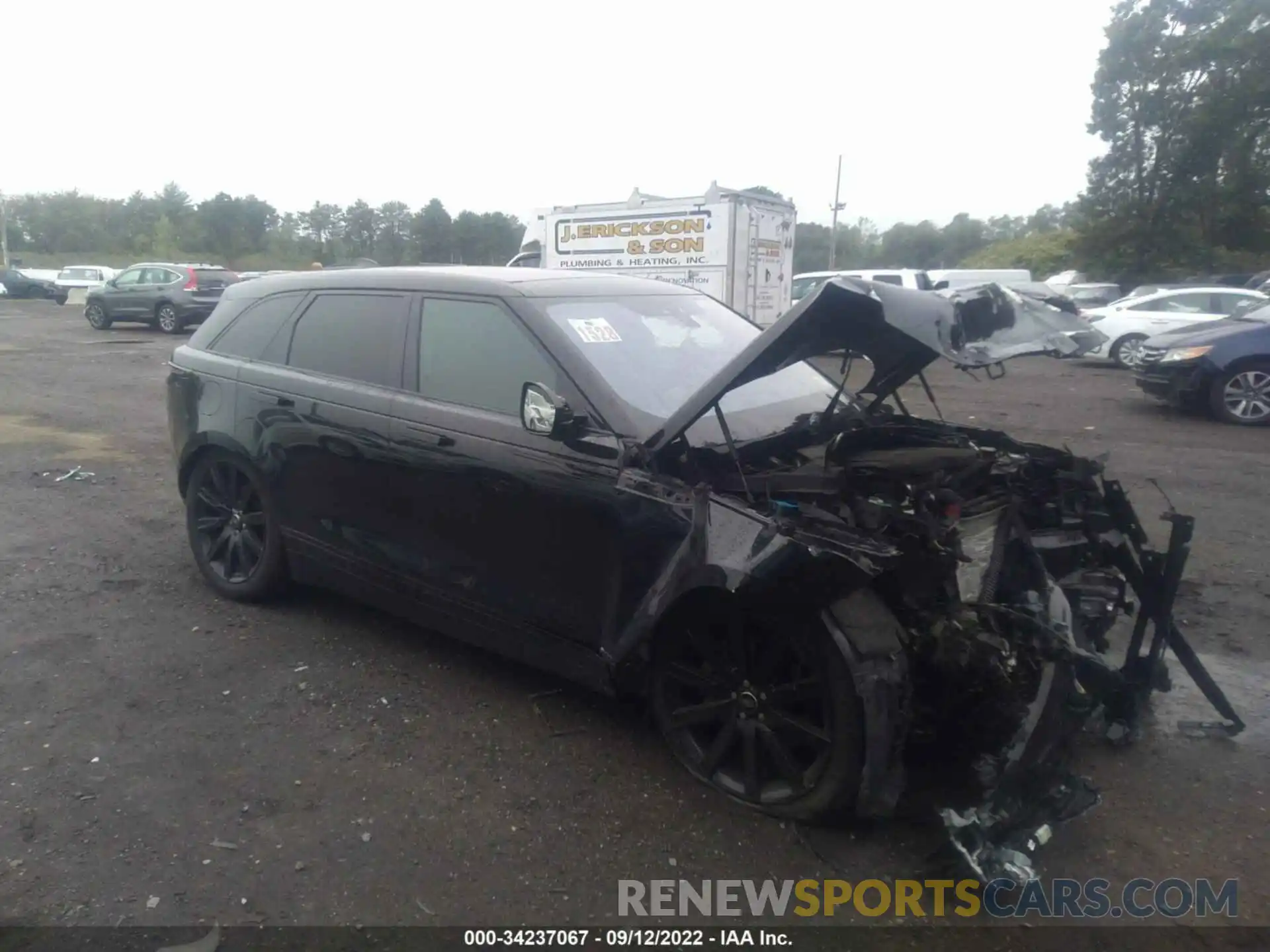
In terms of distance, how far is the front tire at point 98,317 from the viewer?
75.5 feet

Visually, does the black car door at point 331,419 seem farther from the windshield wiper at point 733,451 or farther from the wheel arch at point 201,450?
the windshield wiper at point 733,451

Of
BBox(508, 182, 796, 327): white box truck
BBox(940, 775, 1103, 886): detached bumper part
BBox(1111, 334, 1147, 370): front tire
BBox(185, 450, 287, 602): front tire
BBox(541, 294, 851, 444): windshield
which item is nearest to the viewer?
BBox(940, 775, 1103, 886): detached bumper part

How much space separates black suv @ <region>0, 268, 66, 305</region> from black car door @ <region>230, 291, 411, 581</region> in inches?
1544

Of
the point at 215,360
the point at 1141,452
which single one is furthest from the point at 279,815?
the point at 1141,452

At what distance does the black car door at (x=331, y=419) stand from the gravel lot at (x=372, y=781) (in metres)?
0.58

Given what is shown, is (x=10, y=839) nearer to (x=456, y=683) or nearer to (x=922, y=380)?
(x=456, y=683)

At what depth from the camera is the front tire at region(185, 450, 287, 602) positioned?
484 centimetres

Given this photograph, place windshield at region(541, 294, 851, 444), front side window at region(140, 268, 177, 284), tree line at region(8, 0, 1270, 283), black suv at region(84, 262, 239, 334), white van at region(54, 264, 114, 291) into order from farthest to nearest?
1. white van at region(54, 264, 114, 291)
2. tree line at region(8, 0, 1270, 283)
3. front side window at region(140, 268, 177, 284)
4. black suv at region(84, 262, 239, 334)
5. windshield at region(541, 294, 851, 444)

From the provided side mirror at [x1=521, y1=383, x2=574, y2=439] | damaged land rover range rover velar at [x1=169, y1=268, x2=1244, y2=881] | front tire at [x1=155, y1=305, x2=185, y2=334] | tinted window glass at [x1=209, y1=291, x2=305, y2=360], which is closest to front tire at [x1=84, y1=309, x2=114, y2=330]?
front tire at [x1=155, y1=305, x2=185, y2=334]

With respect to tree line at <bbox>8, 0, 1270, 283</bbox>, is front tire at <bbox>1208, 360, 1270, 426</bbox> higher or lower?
lower

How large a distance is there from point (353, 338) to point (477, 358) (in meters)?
0.86

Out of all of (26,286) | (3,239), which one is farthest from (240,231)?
(26,286)

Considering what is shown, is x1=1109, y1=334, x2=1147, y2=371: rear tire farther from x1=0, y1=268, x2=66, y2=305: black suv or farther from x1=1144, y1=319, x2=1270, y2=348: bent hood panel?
x1=0, y1=268, x2=66, y2=305: black suv

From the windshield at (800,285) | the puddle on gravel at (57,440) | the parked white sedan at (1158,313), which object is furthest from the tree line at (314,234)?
the puddle on gravel at (57,440)
